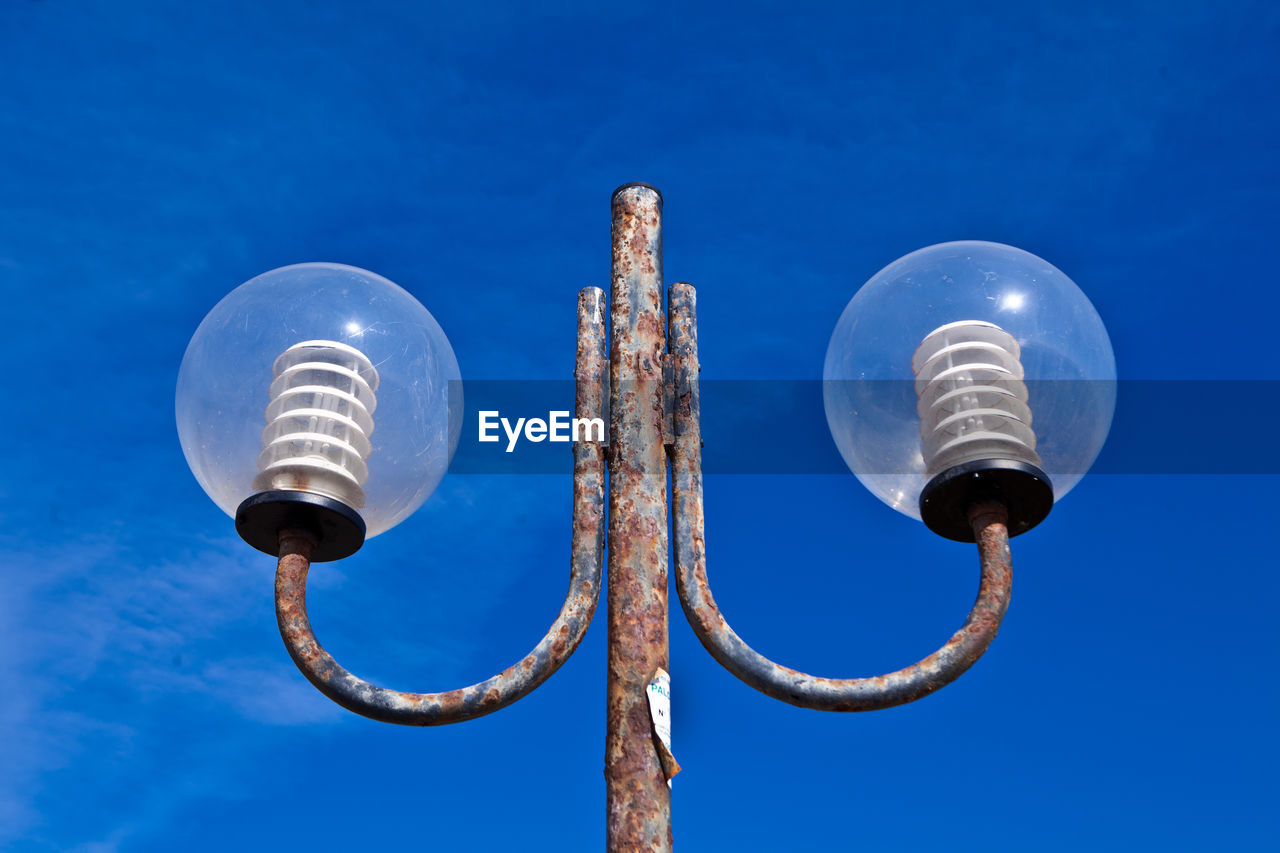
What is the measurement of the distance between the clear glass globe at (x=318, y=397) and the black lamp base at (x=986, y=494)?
142 centimetres

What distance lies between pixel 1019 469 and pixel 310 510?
6.20ft

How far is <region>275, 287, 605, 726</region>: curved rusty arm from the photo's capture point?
284 cm

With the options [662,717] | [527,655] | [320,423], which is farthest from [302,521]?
[662,717]

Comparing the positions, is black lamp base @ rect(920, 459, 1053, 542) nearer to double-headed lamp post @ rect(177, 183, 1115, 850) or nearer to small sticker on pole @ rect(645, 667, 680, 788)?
double-headed lamp post @ rect(177, 183, 1115, 850)

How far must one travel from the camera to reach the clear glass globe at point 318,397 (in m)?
3.15

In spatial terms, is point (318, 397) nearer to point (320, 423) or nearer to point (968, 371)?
point (320, 423)

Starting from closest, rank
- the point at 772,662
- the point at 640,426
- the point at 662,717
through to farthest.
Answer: the point at 662,717 → the point at 772,662 → the point at 640,426

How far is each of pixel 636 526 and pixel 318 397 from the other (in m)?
0.94

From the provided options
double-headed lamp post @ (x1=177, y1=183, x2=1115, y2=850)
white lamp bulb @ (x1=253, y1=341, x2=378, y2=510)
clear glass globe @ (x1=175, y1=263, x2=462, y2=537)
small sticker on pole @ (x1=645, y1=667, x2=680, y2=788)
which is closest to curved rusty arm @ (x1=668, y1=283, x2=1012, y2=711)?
double-headed lamp post @ (x1=177, y1=183, x2=1115, y2=850)

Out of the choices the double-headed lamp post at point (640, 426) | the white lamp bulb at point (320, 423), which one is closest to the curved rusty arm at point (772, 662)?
the double-headed lamp post at point (640, 426)

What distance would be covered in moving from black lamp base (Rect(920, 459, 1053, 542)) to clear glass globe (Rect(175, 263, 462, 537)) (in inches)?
55.9

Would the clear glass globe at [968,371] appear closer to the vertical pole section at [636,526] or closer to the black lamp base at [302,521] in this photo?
the vertical pole section at [636,526]

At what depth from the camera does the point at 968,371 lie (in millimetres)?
3182

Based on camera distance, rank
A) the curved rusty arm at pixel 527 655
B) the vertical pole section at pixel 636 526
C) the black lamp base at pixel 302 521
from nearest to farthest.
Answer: the vertical pole section at pixel 636 526 → the curved rusty arm at pixel 527 655 → the black lamp base at pixel 302 521
